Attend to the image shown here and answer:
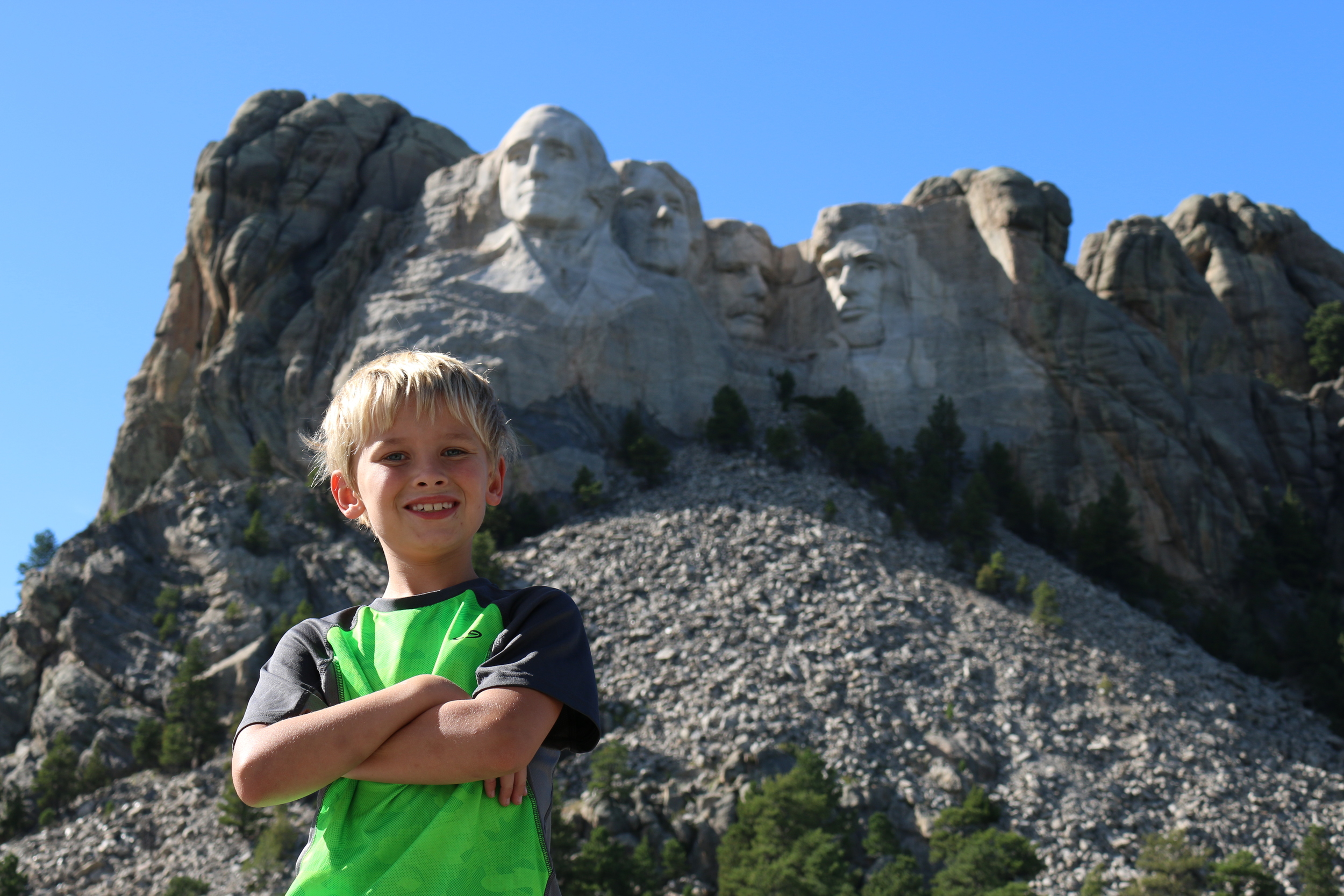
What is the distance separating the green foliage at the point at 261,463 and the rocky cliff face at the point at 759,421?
57 centimetres

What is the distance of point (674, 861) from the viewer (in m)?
24.8

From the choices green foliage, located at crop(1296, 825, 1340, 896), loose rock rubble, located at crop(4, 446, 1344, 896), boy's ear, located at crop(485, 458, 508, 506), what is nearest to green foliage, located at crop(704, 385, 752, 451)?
loose rock rubble, located at crop(4, 446, 1344, 896)

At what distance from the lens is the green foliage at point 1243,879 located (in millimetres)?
23188

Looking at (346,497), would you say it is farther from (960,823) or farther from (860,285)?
(860,285)

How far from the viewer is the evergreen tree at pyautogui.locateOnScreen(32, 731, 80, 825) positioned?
3092 centimetres

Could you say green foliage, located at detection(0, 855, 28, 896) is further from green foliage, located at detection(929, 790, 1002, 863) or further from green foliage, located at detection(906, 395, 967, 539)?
green foliage, located at detection(906, 395, 967, 539)

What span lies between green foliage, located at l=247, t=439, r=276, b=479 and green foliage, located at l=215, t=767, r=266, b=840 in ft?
45.7

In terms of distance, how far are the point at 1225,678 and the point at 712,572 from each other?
13258 mm

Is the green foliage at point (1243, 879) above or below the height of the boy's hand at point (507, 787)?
below

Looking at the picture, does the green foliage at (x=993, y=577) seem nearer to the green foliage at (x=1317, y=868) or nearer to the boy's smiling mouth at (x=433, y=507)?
the green foliage at (x=1317, y=868)

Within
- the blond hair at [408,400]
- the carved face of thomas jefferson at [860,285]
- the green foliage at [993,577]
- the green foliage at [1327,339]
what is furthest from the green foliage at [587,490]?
the blond hair at [408,400]

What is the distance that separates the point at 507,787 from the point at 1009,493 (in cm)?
3998

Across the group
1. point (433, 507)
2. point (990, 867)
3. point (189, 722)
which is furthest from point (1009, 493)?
point (433, 507)

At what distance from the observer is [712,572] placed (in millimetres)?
35062
